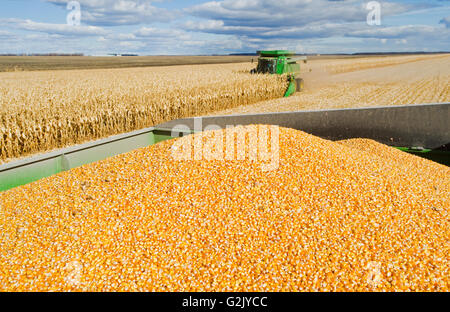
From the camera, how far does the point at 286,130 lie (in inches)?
146

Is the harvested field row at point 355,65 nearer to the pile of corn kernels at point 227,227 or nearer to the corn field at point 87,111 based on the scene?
the corn field at point 87,111

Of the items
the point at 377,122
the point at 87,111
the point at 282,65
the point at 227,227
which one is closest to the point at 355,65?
the point at 282,65

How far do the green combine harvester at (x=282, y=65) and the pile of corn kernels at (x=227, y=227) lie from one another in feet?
34.3

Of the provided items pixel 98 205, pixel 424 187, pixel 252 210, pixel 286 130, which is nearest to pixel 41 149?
pixel 98 205

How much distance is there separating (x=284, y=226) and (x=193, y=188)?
2.65 ft

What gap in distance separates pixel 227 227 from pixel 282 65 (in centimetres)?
1164

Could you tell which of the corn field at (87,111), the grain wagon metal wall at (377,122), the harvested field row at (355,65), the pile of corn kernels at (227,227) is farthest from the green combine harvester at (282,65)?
the harvested field row at (355,65)

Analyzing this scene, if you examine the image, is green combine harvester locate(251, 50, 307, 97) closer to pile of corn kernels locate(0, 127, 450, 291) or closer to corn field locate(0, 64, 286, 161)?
corn field locate(0, 64, 286, 161)

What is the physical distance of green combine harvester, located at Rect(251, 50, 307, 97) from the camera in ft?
43.2

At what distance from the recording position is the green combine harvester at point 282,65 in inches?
519

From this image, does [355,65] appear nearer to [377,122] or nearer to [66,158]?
[377,122]

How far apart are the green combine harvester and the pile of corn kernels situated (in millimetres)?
10457

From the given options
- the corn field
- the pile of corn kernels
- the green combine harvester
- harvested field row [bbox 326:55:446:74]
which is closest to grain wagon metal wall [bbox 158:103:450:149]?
the pile of corn kernels
